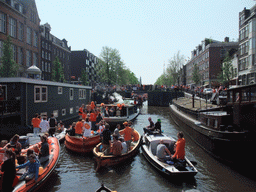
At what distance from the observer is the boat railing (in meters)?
15.1

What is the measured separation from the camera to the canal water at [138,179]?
923 cm

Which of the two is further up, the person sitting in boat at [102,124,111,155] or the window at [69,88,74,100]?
the window at [69,88,74,100]

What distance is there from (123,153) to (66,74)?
181ft

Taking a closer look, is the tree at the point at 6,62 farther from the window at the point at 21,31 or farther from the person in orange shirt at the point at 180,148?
the person in orange shirt at the point at 180,148

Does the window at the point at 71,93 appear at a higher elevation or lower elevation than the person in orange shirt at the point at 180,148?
higher

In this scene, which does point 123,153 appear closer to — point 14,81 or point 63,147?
point 63,147

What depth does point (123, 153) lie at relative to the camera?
37.7 ft

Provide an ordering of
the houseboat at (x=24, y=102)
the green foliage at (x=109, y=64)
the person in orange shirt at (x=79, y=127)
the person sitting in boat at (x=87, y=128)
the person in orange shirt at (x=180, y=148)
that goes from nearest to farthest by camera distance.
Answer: the person in orange shirt at (x=180, y=148) → the person sitting in boat at (x=87, y=128) → the person in orange shirt at (x=79, y=127) → the houseboat at (x=24, y=102) → the green foliage at (x=109, y=64)

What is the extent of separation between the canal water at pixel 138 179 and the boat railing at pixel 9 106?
251 inches

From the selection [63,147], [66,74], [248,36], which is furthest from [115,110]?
[66,74]

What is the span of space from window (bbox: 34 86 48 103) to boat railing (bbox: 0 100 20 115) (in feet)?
6.34

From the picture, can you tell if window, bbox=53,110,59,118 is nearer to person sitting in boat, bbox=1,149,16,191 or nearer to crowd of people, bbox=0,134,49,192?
crowd of people, bbox=0,134,49,192

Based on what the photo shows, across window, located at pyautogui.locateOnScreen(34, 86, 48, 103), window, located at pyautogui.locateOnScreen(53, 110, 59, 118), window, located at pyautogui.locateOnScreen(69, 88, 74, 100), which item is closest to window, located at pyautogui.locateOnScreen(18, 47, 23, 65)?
window, located at pyautogui.locateOnScreen(69, 88, 74, 100)

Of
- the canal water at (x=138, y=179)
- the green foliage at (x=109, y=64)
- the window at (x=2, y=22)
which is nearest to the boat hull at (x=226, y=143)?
the canal water at (x=138, y=179)
